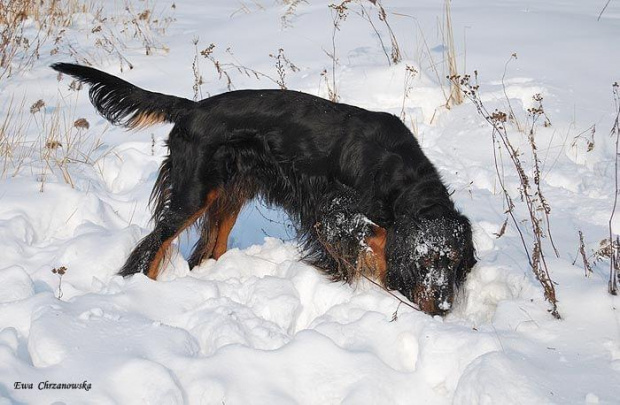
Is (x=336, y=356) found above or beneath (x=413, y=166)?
beneath

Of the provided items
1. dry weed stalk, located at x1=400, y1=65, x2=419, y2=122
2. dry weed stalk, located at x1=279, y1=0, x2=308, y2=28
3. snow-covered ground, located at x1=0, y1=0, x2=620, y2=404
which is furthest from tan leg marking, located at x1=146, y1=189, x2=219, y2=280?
dry weed stalk, located at x1=279, y1=0, x2=308, y2=28

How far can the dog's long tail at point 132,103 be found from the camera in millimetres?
3752

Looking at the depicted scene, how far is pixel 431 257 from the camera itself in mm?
3240

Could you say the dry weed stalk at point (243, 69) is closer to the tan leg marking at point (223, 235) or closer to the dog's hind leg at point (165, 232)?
the tan leg marking at point (223, 235)

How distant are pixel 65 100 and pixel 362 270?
4.00m

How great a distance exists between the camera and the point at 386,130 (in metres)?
3.56

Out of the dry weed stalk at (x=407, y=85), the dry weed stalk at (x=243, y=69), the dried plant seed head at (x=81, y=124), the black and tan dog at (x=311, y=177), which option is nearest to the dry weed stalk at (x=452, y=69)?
the dry weed stalk at (x=407, y=85)

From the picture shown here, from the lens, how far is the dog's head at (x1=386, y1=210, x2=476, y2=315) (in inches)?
126

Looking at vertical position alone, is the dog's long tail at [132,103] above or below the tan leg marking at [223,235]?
above

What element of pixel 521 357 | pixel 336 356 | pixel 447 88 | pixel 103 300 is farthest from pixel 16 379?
pixel 447 88

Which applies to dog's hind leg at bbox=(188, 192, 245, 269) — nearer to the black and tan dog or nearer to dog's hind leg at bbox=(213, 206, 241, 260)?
dog's hind leg at bbox=(213, 206, 241, 260)

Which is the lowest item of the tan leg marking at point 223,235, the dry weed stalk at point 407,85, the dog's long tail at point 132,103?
the tan leg marking at point 223,235

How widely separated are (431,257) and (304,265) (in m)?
0.69

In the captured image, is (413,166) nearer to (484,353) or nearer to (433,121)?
(484,353)
